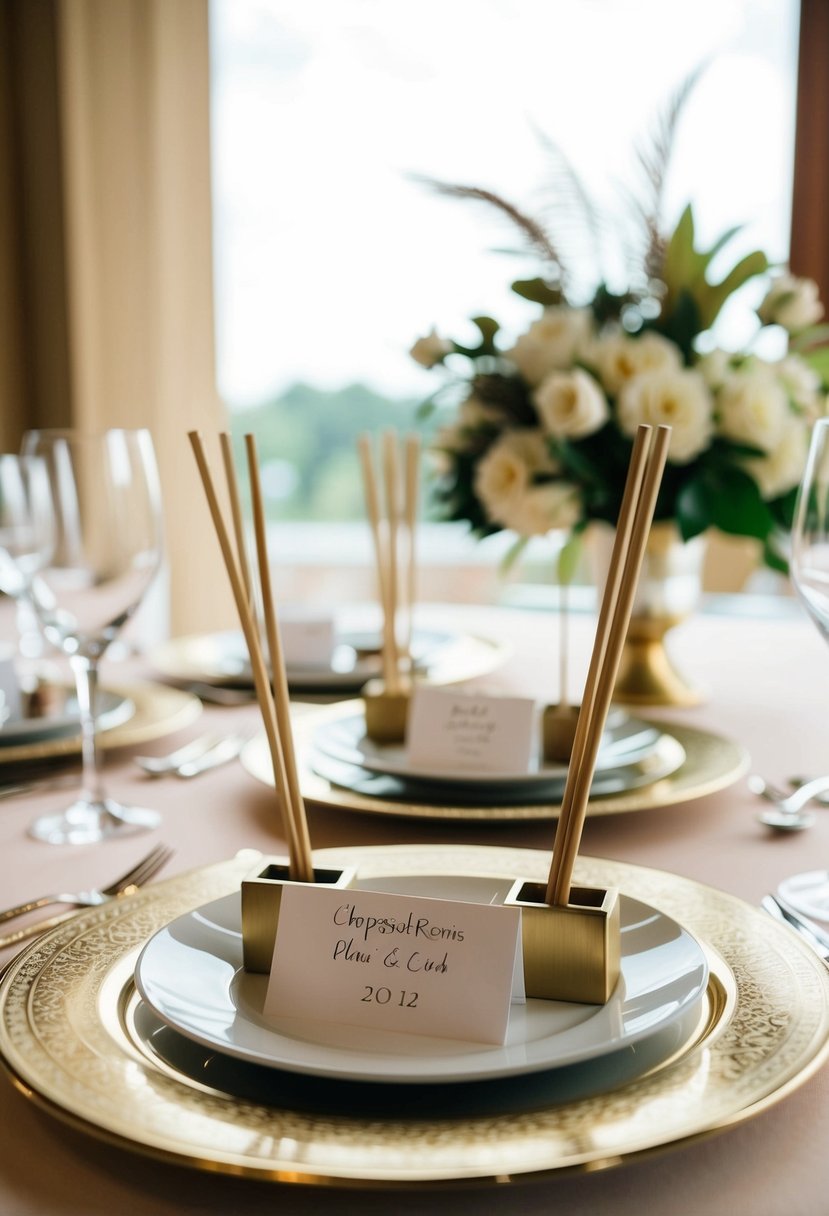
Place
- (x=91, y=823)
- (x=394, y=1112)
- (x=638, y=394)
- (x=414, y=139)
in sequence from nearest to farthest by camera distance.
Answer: (x=394, y=1112)
(x=91, y=823)
(x=638, y=394)
(x=414, y=139)

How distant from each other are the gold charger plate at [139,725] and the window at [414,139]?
2.27 metres

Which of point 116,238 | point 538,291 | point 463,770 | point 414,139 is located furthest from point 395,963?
point 414,139

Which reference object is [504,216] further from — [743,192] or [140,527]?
[743,192]

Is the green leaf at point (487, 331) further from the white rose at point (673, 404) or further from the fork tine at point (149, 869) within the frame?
the fork tine at point (149, 869)

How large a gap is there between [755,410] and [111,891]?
0.79 meters

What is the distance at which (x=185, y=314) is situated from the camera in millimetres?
3477

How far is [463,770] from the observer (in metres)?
0.88

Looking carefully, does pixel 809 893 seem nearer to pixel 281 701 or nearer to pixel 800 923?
pixel 800 923

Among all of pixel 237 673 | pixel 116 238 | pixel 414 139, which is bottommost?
pixel 237 673

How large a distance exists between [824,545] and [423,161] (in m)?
3.40

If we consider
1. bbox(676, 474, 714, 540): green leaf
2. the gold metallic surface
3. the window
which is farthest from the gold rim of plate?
the window

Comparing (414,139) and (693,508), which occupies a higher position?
(414,139)

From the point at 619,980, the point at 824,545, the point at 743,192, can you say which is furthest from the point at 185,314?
the point at 619,980

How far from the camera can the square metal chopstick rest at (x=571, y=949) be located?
0.50 meters
